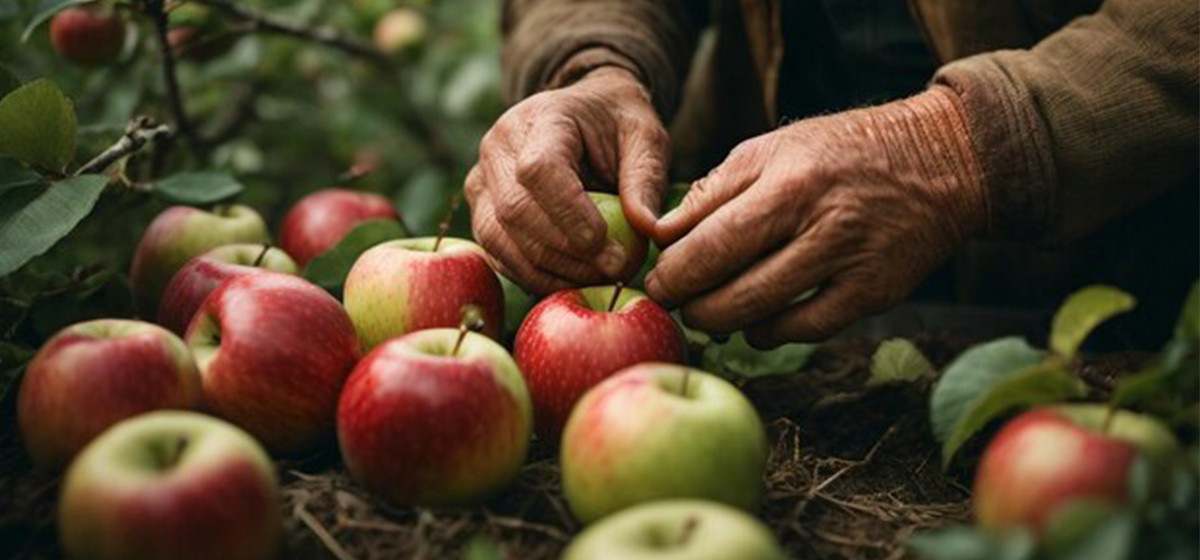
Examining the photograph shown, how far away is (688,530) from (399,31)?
7.79 ft

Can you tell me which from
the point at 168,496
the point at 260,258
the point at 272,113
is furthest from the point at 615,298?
the point at 272,113

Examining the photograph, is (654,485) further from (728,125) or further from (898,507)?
(728,125)

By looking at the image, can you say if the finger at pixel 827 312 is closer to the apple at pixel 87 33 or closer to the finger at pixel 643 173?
the finger at pixel 643 173

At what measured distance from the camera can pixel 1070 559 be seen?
2.72 ft

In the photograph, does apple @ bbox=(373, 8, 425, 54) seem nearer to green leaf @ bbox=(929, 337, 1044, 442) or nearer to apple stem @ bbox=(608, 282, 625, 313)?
apple stem @ bbox=(608, 282, 625, 313)

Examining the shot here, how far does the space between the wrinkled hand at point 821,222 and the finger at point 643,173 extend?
43 mm

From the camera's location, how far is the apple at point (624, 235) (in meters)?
1.44

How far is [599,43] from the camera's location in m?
2.05

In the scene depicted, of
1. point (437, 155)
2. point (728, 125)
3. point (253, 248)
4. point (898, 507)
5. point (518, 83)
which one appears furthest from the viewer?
point (437, 155)

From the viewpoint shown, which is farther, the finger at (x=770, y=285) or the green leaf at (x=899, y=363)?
the green leaf at (x=899, y=363)

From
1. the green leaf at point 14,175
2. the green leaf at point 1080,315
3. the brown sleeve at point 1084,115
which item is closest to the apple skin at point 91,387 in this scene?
the green leaf at point 14,175

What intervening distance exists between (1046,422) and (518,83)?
145cm

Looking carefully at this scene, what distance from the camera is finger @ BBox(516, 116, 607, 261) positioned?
1.38 metres

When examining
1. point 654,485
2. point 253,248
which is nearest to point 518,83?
point 253,248
